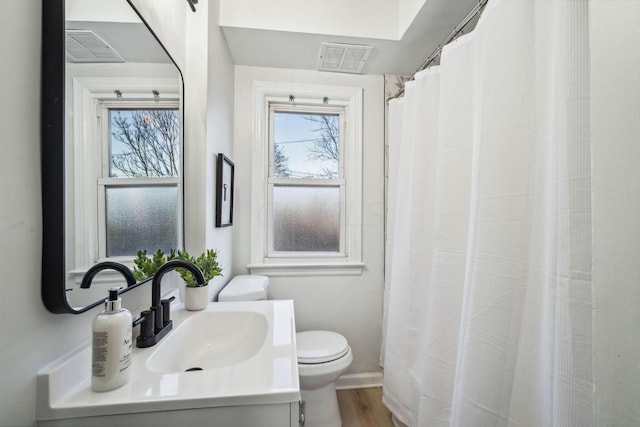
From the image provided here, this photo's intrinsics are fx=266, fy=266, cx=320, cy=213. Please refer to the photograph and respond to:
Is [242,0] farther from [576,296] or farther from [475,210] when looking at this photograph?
[576,296]

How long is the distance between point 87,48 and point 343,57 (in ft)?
4.82

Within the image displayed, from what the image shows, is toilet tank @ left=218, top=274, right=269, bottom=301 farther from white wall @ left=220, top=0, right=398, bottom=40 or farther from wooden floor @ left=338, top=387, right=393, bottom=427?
white wall @ left=220, top=0, right=398, bottom=40

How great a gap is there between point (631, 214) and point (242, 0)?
72.3 inches

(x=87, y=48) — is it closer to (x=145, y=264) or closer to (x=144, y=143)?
(x=144, y=143)

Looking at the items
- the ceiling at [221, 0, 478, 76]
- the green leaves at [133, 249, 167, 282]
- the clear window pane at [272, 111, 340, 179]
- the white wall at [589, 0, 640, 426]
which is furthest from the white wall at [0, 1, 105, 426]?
the clear window pane at [272, 111, 340, 179]

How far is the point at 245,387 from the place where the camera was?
22.8 inches

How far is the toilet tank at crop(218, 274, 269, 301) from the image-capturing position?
54.0 inches

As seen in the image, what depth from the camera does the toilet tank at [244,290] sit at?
4.50ft


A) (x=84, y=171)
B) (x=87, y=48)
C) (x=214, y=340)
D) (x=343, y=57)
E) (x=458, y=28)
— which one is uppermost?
(x=343, y=57)

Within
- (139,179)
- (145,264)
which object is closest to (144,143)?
(139,179)

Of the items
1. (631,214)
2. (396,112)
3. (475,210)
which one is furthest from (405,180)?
(631,214)

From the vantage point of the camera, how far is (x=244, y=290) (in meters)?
1.44

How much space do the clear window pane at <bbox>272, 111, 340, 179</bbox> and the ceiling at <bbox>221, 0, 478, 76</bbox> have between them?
13.9 inches

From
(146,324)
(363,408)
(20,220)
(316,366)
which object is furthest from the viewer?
(363,408)
